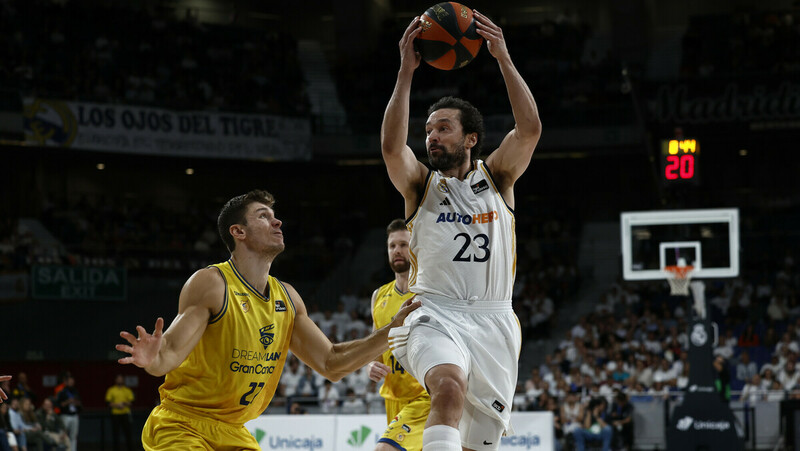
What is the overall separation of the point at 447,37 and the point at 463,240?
4.02ft

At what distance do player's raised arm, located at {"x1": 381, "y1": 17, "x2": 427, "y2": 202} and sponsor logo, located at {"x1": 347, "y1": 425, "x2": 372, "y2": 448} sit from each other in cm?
893

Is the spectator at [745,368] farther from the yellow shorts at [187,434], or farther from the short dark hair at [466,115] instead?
the yellow shorts at [187,434]

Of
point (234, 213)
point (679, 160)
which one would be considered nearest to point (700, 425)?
point (679, 160)

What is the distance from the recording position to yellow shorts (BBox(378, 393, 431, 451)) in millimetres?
6883

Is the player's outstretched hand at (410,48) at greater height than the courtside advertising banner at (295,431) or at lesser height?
greater

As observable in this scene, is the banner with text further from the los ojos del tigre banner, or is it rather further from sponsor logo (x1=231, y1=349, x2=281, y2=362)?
sponsor logo (x1=231, y1=349, x2=281, y2=362)

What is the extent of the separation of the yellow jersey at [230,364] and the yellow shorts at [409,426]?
1795mm

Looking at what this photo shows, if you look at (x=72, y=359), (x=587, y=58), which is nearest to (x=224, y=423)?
(x=72, y=359)

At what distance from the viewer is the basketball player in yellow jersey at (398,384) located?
6.88 metres

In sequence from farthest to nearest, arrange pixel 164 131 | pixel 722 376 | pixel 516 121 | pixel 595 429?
pixel 164 131, pixel 722 376, pixel 595 429, pixel 516 121

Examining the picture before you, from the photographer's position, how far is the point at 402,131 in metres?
5.20

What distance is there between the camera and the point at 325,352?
5.57m

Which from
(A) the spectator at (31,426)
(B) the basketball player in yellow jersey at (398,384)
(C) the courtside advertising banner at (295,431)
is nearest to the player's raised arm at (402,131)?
(B) the basketball player in yellow jersey at (398,384)

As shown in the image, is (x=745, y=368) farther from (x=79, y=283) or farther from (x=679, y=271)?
(x=79, y=283)
